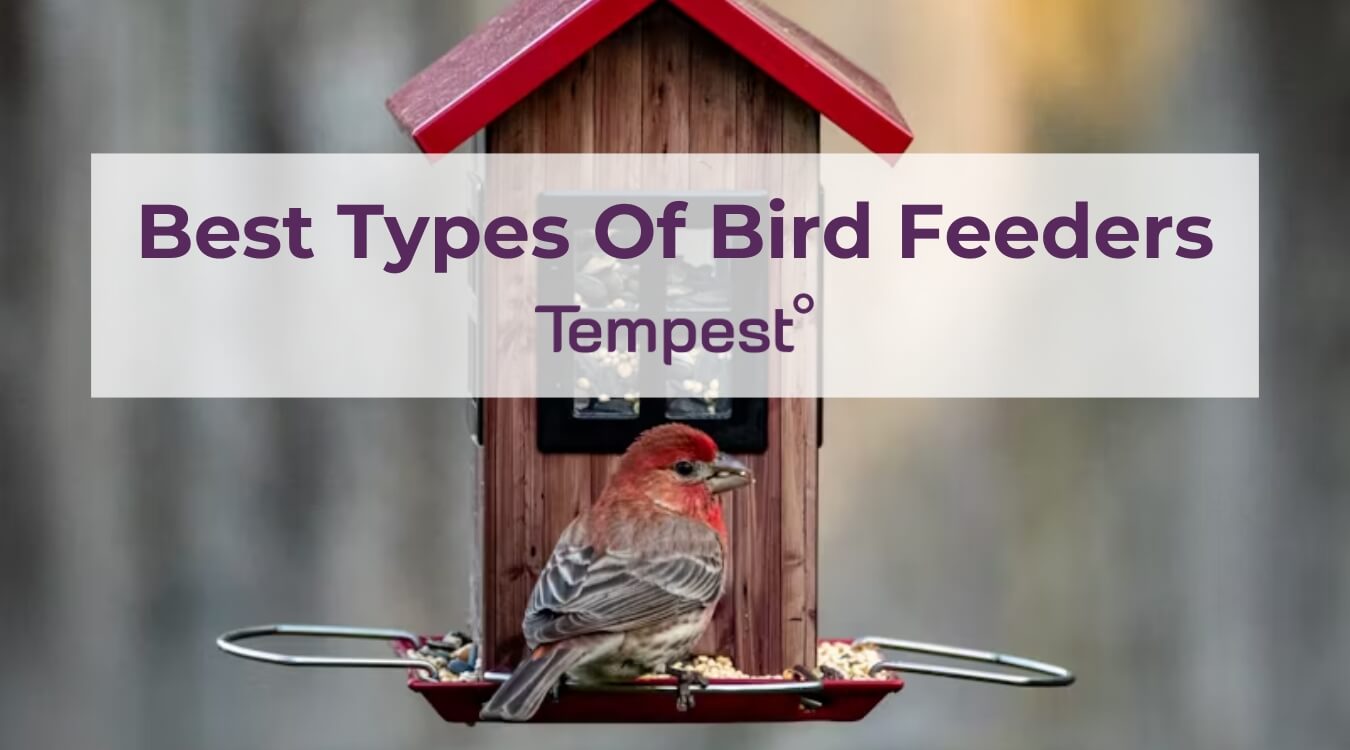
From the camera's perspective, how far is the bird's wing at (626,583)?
420 cm

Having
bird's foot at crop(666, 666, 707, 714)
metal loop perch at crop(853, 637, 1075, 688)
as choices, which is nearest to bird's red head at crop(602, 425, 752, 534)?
bird's foot at crop(666, 666, 707, 714)

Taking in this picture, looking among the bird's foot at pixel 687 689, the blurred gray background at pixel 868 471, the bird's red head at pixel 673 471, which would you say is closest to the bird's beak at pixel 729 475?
the bird's red head at pixel 673 471

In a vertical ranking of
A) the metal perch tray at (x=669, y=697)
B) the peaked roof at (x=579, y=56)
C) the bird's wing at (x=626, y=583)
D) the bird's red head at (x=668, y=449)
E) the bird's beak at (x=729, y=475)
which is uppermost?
the peaked roof at (x=579, y=56)

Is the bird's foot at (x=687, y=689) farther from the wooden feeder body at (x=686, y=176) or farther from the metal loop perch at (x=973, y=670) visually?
the metal loop perch at (x=973, y=670)

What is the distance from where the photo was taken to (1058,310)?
20.9 feet


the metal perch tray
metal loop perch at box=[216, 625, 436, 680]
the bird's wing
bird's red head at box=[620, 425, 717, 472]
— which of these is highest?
bird's red head at box=[620, 425, 717, 472]

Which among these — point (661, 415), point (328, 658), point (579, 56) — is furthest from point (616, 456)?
point (579, 56)

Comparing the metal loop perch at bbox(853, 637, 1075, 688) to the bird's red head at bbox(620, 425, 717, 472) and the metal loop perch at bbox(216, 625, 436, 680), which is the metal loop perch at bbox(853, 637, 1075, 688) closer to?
the bird's red head at bbox(620, 425, 717, 472)

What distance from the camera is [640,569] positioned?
4.31 metres

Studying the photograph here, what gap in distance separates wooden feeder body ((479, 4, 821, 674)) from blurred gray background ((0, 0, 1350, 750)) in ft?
6.26

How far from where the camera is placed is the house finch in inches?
165

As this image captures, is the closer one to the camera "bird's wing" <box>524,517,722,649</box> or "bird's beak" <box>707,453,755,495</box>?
"bird's wing" <box>524,517,722,649</box>

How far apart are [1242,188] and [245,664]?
314 centimetres

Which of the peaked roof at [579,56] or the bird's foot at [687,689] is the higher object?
the peaked roof at [579,56]
